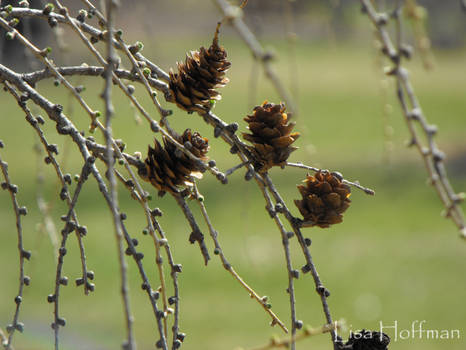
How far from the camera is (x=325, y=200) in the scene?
0.79 meters

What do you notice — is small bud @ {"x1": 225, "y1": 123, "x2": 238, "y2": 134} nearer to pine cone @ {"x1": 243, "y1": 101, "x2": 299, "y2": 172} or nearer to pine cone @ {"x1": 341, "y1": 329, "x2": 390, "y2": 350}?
pine cone @ {"x1": 243, "y1": 101, "x2": 299, "y2": 172}

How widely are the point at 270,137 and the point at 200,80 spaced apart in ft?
0.33

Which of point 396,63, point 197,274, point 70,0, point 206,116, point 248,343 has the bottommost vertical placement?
point 396,63

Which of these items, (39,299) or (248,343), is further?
(39,299)

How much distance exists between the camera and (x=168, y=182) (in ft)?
2.52

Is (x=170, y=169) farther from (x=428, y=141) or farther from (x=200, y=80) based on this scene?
(x=428, y=141)

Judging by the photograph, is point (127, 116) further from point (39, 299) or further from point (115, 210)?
point (115, 210)

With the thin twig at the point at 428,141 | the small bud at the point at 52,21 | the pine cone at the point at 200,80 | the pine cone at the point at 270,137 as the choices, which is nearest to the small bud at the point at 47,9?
the small bud at the point at 52,21

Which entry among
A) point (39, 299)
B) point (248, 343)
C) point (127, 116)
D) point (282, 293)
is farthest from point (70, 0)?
point (248, 343)

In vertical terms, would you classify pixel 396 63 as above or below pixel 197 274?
below

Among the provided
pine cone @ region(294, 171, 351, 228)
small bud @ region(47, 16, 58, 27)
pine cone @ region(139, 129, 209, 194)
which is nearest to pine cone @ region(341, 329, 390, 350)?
pine cone @ region(294, 171, 351, 228)

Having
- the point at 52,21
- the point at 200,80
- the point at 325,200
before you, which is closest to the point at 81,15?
the point at 52,21

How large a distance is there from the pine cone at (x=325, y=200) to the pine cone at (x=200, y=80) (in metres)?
0.15

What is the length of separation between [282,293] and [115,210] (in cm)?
391
